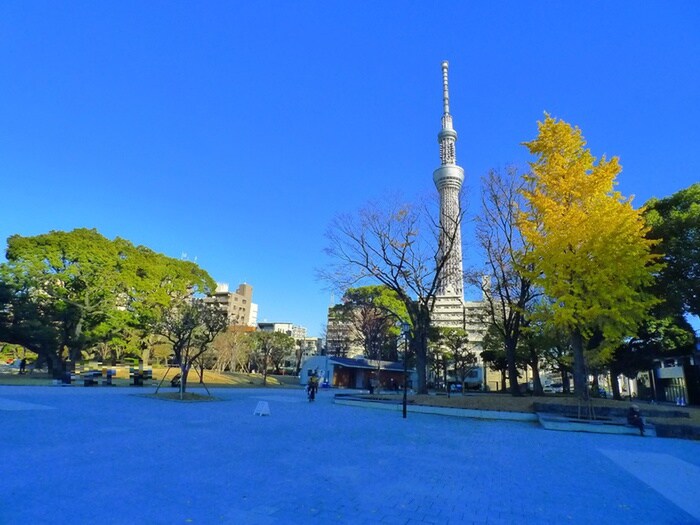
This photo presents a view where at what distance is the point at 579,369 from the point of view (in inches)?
655

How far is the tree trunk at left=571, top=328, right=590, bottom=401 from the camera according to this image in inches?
632

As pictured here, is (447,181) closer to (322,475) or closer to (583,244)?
(583,244)

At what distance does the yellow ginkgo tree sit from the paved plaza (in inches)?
231

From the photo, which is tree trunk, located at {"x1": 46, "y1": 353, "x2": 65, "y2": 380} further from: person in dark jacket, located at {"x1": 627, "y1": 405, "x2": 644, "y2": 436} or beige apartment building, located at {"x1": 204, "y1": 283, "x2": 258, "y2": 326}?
beige apartment building, located at {"x1": 204, "y1": 283, "x2": 258, "y2": 326}

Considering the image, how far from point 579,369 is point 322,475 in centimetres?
1440

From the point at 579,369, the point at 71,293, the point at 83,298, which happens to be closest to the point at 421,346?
the point at 579,369

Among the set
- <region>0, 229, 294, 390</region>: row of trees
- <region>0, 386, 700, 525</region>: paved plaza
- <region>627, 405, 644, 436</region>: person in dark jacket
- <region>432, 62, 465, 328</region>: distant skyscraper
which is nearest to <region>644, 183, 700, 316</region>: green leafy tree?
<region>627, 405, 644, 436</region>: person in dark jacket

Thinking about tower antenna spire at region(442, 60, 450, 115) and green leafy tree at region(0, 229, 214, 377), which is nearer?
green leafy tree at region(0, 229, 214, 377)

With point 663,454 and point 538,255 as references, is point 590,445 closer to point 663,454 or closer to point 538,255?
point 663,454

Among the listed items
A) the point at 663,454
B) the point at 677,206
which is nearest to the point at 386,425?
the point at 663,454

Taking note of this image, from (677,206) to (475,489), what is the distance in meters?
24.3

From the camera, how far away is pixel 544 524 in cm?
448

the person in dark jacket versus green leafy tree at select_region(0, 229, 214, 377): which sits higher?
green leafy tree at select_region(0, 229, 214, 377)

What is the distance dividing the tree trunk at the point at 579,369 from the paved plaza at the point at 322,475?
5.10m
